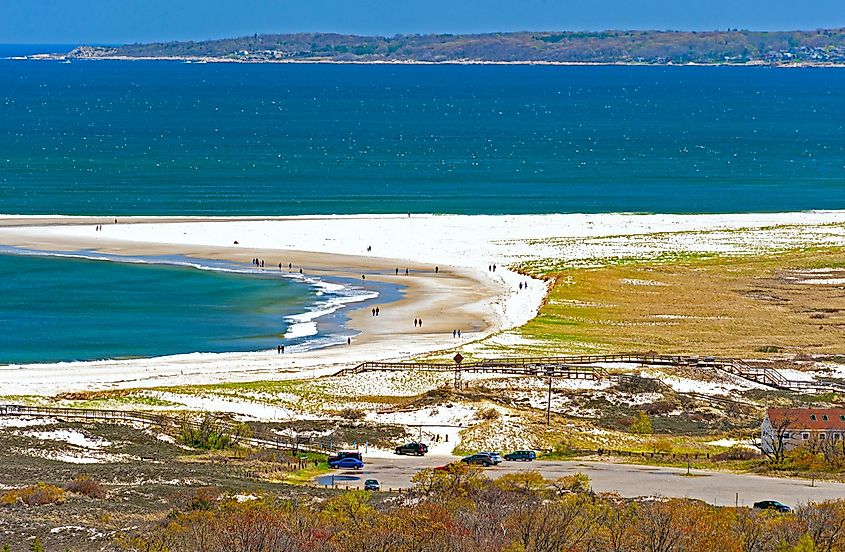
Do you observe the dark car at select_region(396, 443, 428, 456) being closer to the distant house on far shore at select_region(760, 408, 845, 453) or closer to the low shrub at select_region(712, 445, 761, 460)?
the low shrub at select_region(712, 445, 761, 460)

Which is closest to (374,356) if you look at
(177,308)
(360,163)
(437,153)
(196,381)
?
(196,381)

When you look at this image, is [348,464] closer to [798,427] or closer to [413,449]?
[413,449]

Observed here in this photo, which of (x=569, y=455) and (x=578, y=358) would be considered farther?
(x=578, y=358)

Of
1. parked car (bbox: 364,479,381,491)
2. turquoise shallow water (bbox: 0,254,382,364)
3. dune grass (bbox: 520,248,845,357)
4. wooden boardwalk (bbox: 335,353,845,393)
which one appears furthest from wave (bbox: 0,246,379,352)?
parked car (bbox: 364,479,381,491)

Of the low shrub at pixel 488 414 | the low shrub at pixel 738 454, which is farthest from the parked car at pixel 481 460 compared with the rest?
the low shrub at pixel 738 454

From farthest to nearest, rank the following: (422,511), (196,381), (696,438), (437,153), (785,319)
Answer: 1. (437,153)
2. (785,319)
3. (196,381)
4. (696,438)
5. (422,511)

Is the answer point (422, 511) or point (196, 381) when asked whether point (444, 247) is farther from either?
point (422, 511)
